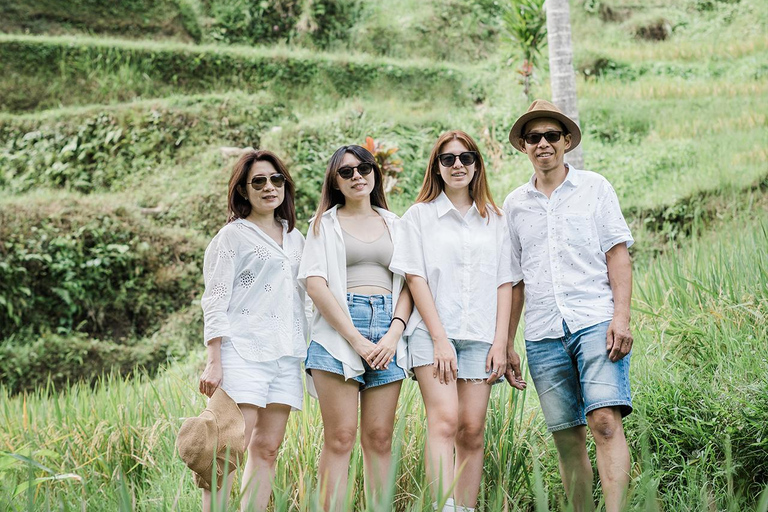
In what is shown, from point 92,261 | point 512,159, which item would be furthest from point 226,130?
point 512,159

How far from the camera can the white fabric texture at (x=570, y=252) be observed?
293 cm

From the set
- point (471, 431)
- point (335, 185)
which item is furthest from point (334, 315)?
point (471, 431)

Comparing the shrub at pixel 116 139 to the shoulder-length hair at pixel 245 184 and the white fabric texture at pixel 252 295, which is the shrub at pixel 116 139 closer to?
the shoulder-length hair at pixel 245 184

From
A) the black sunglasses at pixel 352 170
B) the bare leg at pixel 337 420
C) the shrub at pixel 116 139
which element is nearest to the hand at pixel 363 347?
the bare leg at pixel 337 420

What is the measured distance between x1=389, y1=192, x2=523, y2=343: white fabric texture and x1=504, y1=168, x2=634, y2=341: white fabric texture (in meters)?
0.13

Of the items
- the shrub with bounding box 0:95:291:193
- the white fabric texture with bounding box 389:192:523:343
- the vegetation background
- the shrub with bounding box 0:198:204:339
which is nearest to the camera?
the white fabric texture with bounding box 389:192:523:343

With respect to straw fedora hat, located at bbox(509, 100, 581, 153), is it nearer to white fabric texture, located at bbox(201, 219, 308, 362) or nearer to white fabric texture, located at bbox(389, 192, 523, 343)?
white fabric texture, located at bbox(389, 192, 523, 343)

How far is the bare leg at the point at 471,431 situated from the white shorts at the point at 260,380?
0.71 m

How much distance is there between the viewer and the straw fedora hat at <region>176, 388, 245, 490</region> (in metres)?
2.68

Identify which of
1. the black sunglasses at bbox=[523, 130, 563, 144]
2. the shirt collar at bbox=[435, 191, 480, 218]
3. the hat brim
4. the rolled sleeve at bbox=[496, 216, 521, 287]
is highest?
the hat brim

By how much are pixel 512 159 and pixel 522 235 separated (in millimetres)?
6600

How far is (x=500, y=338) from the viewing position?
3.04 metres

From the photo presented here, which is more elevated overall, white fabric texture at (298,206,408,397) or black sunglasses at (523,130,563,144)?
black sunglasses at (523,130,563,144)

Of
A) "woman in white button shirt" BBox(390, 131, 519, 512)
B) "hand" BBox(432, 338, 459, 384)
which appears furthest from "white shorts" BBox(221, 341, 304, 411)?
"hand" BBox(432, 338, 459, 384)
